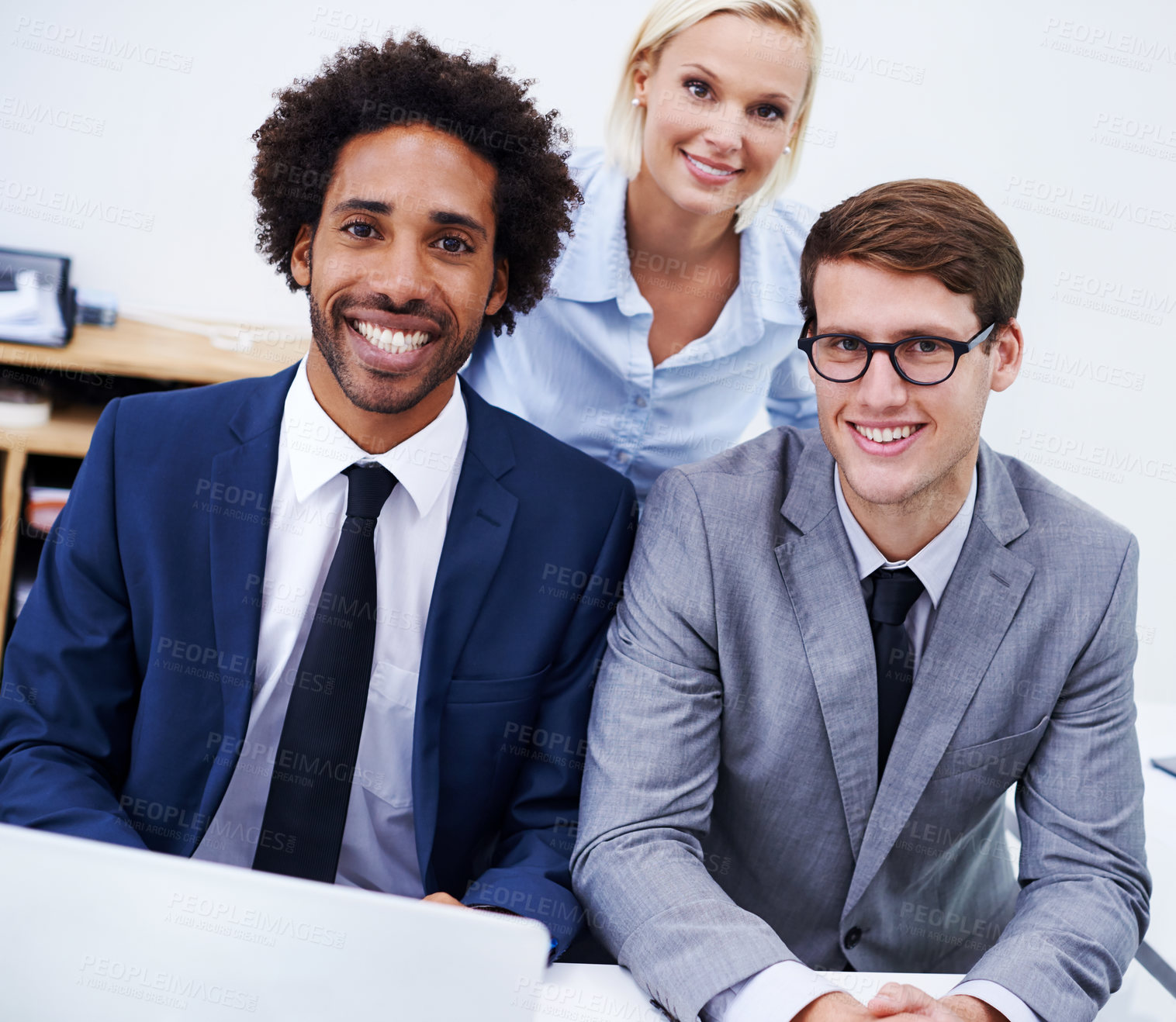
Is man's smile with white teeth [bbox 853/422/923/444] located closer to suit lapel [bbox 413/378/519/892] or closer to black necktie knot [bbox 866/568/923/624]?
black necktie knot [bbox 866/568/923/624]

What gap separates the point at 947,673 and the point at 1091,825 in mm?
293

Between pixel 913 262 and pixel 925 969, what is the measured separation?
1.11 metres

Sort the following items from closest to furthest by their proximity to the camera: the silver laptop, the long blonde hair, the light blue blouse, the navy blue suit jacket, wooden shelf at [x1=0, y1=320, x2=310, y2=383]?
the silver laptop, the navy blue suit jacket, the long blonde hair, the light blue blouse, wooden shelf at [x1=0, y1=320, x2=310, y2=383]

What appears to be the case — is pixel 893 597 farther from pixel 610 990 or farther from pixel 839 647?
pixel 610 990

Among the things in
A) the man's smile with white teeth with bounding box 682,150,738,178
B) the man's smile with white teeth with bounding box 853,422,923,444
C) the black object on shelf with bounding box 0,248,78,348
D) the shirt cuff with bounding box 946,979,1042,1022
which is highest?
the man's smile with white teeth with bounding box 682,150,738,178

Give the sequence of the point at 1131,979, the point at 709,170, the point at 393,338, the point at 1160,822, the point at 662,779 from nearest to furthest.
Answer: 1. the point at 662,779
2. the point at 393,338
3. the point at 1131,979
4. the point at 1160,822
5. the point at 709,170

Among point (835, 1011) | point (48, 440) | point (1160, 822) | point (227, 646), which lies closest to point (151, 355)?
point (48, 440)

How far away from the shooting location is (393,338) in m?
1.55

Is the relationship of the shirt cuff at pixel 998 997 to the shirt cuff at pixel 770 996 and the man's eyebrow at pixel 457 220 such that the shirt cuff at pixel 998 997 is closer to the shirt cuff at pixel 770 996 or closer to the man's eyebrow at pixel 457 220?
the shirt cuff at pixel 770 996

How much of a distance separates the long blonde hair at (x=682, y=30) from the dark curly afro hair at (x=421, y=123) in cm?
28

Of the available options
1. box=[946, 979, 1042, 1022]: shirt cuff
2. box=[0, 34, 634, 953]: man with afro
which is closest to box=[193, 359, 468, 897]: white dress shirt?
box=[0, 34, 634, 953]: man with afro

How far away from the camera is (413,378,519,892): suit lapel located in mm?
1531

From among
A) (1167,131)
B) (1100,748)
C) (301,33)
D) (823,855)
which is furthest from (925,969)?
(301,33)

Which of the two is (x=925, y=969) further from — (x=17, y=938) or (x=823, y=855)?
(x=17, y=938)
